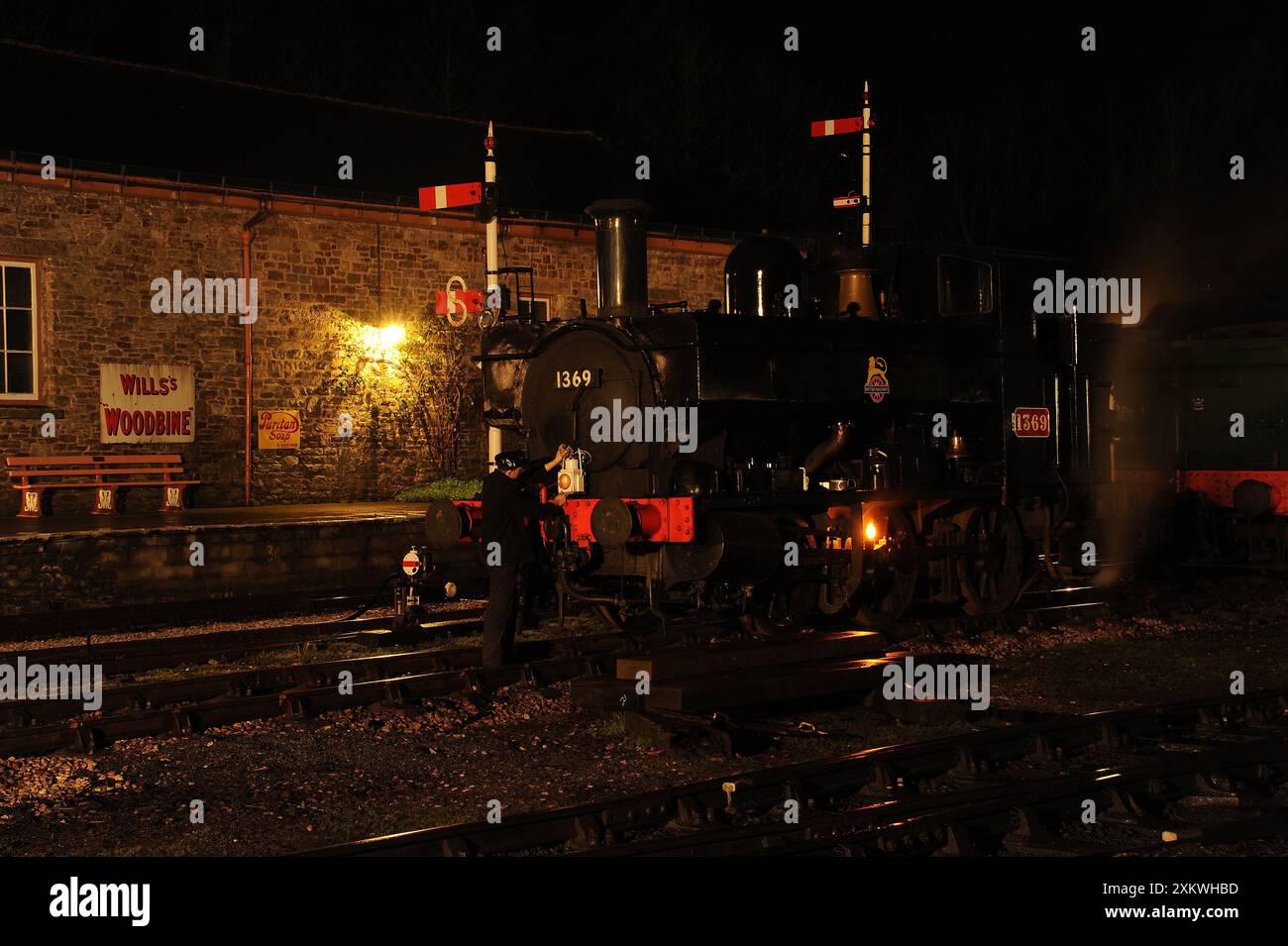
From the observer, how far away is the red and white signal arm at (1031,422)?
1207cm

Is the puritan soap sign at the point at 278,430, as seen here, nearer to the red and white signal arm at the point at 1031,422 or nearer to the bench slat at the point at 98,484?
the bench slat at the point at 98,484

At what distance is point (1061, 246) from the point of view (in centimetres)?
3934

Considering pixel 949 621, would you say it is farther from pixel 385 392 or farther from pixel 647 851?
pixel 385 392

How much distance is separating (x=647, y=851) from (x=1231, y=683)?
568 centimetres

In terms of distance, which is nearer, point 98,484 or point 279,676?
point 279,676

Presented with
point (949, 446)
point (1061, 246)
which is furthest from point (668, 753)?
point (1061, 246)

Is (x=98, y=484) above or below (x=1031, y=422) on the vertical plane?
below

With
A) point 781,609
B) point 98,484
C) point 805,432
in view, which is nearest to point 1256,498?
point 781,609

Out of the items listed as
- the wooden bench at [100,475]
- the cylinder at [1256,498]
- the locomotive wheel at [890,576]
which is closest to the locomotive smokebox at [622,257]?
the locomotive wheel at [890,576]

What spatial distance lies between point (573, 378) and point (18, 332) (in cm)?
1089

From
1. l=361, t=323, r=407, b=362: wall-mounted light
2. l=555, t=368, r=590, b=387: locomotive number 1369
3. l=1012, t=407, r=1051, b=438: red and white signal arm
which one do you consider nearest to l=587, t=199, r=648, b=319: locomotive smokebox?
l=555, t=368, r=590, b=387: locomotive number 1369

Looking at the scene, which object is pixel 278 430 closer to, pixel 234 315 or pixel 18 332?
pixel 234 315

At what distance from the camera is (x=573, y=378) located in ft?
36.0

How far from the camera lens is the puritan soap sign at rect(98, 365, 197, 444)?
19078mm
